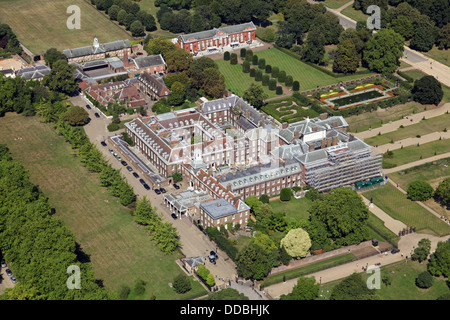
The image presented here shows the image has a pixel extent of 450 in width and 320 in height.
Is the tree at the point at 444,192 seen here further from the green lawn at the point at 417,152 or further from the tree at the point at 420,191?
the green lawn at the point at 417,152

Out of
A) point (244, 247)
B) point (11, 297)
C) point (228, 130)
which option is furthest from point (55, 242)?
point (228, 130)

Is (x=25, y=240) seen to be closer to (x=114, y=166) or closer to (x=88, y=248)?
(x=88, y=248)

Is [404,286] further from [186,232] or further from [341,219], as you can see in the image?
[186,232]

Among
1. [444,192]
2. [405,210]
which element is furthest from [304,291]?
[444,192]

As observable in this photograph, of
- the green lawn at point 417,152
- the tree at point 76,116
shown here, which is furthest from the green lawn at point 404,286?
the tree at point 76,116

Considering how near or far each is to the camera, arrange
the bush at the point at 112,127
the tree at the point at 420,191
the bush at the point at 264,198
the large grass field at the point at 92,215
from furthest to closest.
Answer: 1. the bush at the point at 112,127
2. the tree at the point at 420,191
3. the bush at the point at 264,198
4. the large grass field at the point at 92,215

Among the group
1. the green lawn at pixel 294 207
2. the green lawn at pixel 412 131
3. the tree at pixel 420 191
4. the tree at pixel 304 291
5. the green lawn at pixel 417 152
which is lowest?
the green lawn at pixel 412 131
